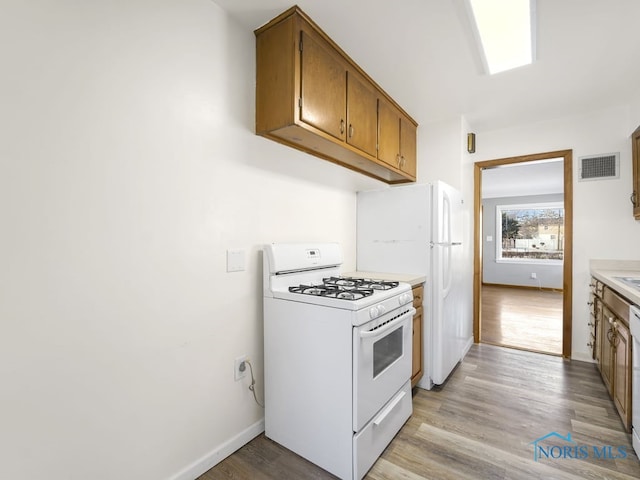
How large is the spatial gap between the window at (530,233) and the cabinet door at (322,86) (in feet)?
23.6

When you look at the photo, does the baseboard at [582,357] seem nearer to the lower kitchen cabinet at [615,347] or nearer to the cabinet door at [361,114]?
the lower kitchen cabinet at [615,347]

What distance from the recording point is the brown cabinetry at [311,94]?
167 cm

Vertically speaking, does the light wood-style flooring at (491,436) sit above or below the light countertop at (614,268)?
below

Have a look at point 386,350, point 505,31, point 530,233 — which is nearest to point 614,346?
point 386,350

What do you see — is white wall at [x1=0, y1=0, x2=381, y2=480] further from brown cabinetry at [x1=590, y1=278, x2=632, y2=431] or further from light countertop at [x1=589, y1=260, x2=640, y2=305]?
light countertop at [x1=589, y1=260, x2=640, y2=305]

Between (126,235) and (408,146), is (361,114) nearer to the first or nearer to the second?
(408,146)

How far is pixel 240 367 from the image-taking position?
176cm

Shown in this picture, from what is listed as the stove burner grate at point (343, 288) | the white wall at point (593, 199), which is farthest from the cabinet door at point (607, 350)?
the stove burner grate at point (343, 288)

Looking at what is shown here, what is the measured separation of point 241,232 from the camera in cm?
177

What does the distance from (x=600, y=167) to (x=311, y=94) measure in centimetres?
303

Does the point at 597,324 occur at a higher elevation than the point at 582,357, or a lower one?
higher

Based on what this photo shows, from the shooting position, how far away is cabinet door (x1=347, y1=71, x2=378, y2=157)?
212cm

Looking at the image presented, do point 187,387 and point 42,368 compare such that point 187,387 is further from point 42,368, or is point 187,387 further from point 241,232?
point 241,232

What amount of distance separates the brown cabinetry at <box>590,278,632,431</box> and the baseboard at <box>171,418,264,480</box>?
7.26ft
